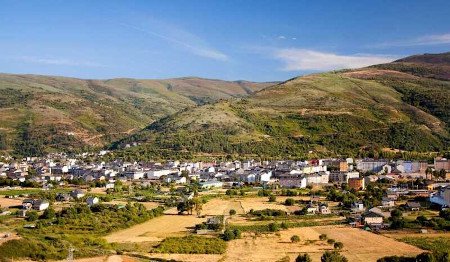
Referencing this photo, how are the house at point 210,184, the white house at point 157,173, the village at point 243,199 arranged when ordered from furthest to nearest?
the white house at point 157,173
the house at point 210,184
the village at point 243,199

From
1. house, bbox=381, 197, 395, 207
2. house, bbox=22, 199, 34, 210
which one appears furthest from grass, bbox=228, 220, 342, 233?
house, bbox=22, 199, 34, 210

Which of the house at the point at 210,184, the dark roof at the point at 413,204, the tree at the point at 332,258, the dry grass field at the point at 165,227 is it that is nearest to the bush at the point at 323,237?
the tree at the point at 332,258

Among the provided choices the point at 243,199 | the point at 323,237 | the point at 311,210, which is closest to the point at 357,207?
the point at 311,210

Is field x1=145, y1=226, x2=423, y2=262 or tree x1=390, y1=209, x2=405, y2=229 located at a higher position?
tree x1=390, y1=209, x2=405, y2=229

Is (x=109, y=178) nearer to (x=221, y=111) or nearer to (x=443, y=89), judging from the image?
(x=221, y=111)

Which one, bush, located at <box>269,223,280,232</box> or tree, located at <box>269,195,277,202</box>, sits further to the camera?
tree, located at <box>269,195,277,202</box>

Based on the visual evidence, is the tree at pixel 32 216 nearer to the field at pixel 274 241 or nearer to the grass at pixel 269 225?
the field at pixel 274 241

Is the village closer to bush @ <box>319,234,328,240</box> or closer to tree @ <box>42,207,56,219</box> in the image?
tree @ <box>42,207,56,219</box>

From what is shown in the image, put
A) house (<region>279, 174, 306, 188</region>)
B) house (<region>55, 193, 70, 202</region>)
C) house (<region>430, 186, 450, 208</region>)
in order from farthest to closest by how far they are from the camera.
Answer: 1. house (<region>279, 174, 306, 188</region>)
2. house (<region>55, 193, 70, 202</region>)
3. house (<region>430, 186, 450, 208</region>)
